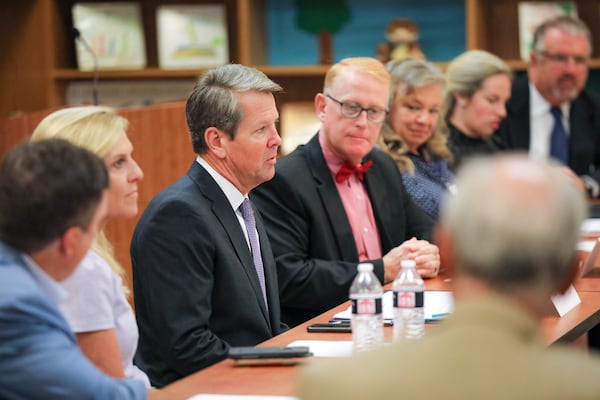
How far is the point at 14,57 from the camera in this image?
6.76m

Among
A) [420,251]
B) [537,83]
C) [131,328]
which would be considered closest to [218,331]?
[131,328]

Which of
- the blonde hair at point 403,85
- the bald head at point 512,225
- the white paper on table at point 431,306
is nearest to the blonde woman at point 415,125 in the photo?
the blonde hair at point 403,85

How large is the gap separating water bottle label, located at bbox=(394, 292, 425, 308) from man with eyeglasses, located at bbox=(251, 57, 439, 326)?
2.93 ft

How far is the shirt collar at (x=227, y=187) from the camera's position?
3023 millimetres

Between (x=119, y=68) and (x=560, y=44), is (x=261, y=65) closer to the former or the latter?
(x=119, y=68)

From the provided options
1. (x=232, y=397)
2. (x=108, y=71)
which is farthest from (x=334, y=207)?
(x=108, y=71)

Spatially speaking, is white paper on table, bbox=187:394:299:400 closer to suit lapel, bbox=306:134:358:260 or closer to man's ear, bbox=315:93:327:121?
suit lapel, bbox=306:134:358:260

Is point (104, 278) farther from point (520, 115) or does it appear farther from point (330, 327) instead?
point (520, 115)

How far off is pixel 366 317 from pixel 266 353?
0.26m

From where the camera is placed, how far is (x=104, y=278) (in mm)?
2432

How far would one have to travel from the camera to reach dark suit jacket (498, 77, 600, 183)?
6.12 metres

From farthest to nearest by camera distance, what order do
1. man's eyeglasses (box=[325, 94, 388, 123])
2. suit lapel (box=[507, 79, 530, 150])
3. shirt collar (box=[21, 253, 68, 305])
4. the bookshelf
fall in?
the bookshelf
suit lapel (box=[507, 79, 530, 150])
man's eyeglasses (box=[325, 94, 388, 123])
shirt collar (box=[21, 253, 68, 305])

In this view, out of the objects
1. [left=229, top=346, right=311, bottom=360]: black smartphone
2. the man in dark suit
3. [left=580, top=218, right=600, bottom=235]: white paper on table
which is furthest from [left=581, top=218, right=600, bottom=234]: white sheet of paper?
[left=229, top=346, right=311, bottom=360]: black smartphone

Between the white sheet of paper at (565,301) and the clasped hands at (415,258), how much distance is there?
1.87ft
